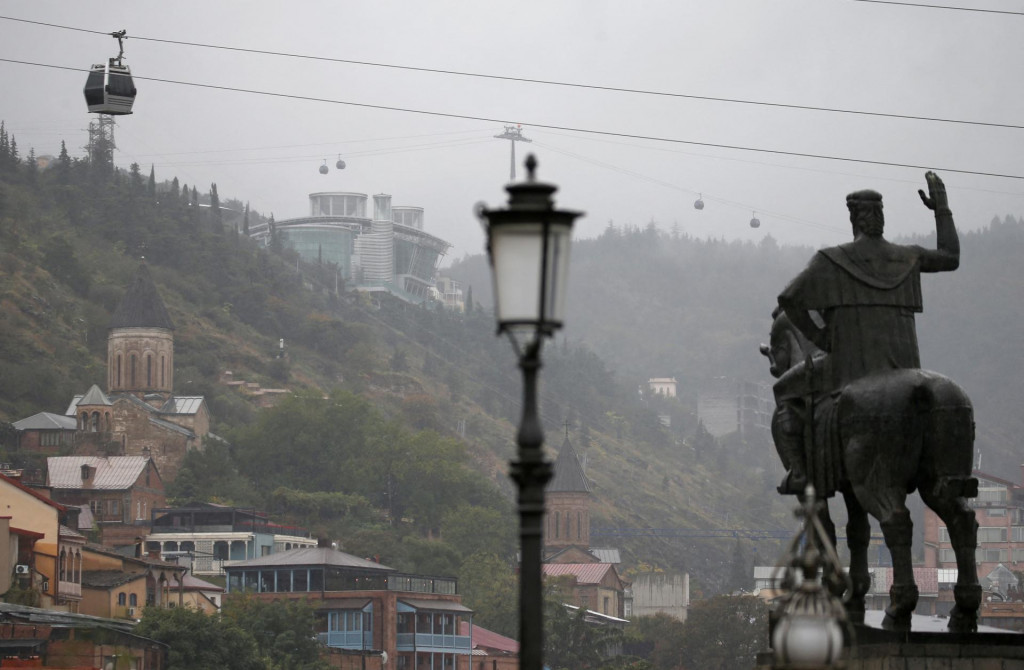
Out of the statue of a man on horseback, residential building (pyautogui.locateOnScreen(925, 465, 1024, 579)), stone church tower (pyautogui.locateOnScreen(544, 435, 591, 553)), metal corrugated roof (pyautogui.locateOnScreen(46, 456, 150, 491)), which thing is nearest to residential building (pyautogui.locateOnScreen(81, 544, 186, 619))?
metal corrugated roof (pyautogui.locateOnScreen(46, 456, 150, 491))

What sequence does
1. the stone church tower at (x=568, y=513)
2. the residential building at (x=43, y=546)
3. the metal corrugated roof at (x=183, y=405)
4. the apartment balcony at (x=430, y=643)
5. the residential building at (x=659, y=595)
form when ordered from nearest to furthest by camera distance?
the residential building at (x=43, y=546) < the apartment balcony at (x=430, y=643) < the residential building at (x=659, y=595) < the metal corrugated roof at (x=183, y=405) < the stone church tower at (x=568, y=513)

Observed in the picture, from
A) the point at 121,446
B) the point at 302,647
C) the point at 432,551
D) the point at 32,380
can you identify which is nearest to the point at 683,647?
the point at 432,551

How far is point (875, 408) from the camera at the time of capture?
605 inches

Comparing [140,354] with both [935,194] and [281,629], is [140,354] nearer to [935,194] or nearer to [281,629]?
[281,629]

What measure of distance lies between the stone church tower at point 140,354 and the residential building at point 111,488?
29894 mm

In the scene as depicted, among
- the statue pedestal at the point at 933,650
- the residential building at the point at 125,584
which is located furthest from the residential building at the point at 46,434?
the statue pedestal at the point at 933,650

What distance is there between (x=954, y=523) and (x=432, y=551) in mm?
127916

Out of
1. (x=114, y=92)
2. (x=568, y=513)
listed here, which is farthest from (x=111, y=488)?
(x=114, y=92)

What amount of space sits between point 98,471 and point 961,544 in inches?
5486

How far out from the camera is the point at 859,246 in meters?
16.2

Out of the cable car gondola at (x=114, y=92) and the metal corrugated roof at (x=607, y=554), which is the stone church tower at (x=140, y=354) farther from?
the cable car gondola at (x=114, y=92)

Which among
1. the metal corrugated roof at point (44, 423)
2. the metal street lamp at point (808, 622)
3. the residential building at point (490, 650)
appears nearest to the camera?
the metal street lamp at point (808, 622)

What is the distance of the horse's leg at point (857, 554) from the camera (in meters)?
15.9

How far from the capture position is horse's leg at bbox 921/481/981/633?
1533cm
